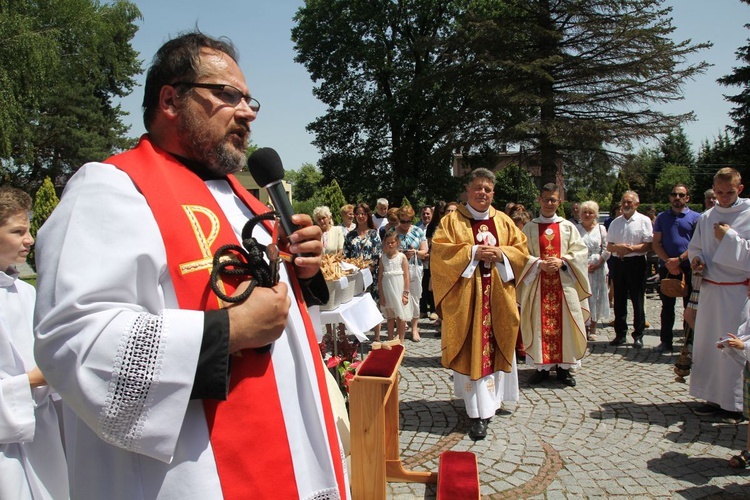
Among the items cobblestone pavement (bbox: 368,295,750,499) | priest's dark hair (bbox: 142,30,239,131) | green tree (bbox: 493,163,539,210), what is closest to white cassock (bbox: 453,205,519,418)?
cobblestone pavement (bbox: 368,295,750,499)

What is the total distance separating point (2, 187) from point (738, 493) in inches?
187

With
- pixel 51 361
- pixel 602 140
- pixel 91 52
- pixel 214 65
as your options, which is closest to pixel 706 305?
pixel 214 65

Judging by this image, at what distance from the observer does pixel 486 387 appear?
4852 mm

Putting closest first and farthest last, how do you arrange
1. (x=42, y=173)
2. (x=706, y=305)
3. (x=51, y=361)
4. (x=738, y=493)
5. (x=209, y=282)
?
(x=51, y=361) → (x=209, y=282) → (x=738, y=493) → (x=706, y=305) → (x=42, y=173)

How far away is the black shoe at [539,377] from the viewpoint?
20.4 feet

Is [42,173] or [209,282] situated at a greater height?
[42,173]

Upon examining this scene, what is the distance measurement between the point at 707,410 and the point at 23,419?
550 centimetres

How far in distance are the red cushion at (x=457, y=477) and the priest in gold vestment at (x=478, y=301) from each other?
1131mm

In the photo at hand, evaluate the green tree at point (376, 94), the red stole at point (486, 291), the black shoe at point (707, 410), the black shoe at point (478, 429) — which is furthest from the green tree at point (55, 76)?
the black shoe at point (707, 410)

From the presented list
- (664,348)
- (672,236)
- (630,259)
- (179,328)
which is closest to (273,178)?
(179,328)

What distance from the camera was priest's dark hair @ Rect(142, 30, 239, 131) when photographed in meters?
1.58

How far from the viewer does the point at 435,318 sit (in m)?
10.0

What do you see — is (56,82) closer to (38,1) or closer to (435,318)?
(38,1)

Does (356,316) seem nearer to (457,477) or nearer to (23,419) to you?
(457,477)
